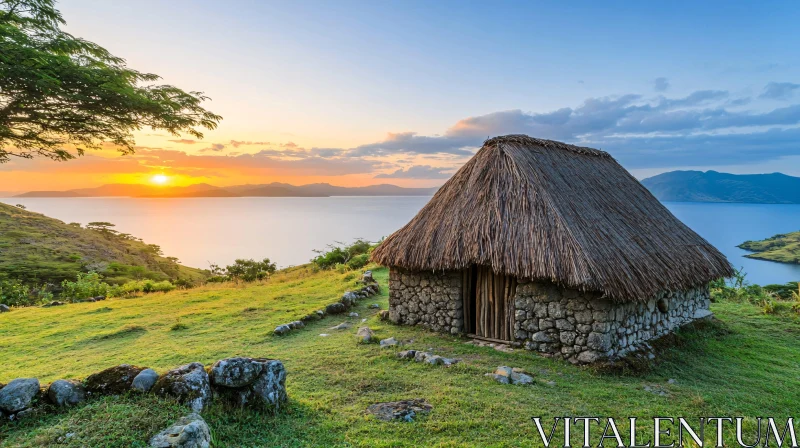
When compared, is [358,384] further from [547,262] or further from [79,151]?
[79,151]

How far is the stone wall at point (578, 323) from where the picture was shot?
27.0ft

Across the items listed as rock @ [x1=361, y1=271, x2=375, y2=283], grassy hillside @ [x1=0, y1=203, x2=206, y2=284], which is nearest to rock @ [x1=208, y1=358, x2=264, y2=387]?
rock @ [x1=361, y1=271, x2=375, y2=283]

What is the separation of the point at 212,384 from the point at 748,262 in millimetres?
42442

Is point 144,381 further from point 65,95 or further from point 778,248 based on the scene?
point 778,248

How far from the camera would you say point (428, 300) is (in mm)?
10656

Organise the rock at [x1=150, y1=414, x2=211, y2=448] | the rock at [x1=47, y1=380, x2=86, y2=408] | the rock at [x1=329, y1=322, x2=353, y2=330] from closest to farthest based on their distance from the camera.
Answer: the rock at [x1=150, y1=414, x2=211, y2=448] < the rock at [x1=47, y1=380, x2=86, y2=408] < the rock at [x1=329, y1=322, x2=353, y2=330]

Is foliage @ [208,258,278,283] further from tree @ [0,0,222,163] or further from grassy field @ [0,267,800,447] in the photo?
tree @ [0,0,222,163]

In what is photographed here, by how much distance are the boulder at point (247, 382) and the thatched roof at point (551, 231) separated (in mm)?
4785

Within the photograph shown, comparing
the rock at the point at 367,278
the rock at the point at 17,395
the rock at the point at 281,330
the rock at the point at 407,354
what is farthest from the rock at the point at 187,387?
the rock at the point at 367,278

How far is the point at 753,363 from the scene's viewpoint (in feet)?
29.2

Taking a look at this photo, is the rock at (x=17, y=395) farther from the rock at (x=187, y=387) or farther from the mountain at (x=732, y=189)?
the mountain at (x=732, y=189)

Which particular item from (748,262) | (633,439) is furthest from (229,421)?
(748,262)

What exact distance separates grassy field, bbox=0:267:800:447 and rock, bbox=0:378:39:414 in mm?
206

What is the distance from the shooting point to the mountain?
3206 inches
